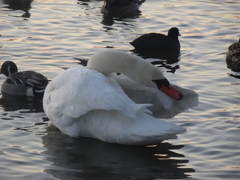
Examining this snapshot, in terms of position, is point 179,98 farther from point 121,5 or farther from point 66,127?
point 121,5

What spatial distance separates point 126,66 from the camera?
6930 mm

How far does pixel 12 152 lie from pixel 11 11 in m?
8.60

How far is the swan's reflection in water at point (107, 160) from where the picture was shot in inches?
242

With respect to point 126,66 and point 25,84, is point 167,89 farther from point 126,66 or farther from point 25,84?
point 25,84

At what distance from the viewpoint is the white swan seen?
625 centimetres

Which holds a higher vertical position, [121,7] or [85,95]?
[85,95]

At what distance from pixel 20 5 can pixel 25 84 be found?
6462 millimetres

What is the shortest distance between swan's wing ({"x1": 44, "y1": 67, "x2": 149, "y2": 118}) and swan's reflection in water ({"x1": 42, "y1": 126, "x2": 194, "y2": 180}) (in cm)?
46

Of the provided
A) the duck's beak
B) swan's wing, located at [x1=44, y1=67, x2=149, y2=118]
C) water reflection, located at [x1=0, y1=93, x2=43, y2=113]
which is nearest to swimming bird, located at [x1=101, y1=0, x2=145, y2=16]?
water reflection, located at [x1=0, y1=93, x2=43, y2=113]

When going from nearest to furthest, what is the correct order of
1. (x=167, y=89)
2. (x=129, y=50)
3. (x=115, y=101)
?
1. (x=115, y=101)
2. (x=167, y=89)
3. (x=129, y=50)

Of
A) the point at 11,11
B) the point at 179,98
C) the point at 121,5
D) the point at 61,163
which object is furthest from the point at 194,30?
the point at 61,163

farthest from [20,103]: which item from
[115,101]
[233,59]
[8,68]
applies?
[233,59]

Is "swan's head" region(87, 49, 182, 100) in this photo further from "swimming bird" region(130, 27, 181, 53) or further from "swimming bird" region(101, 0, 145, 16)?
"swimming bird" region(101, 0, 145, 16)

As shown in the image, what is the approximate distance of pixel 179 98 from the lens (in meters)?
6.77
